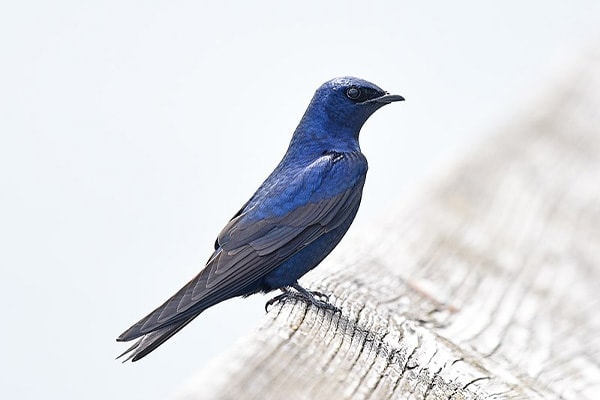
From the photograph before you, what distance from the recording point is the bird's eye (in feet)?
15.5

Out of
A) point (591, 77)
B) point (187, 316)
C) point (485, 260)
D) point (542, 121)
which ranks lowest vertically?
point (187, 316)

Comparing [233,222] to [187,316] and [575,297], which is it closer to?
[187,316]

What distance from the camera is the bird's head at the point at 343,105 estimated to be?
471cm

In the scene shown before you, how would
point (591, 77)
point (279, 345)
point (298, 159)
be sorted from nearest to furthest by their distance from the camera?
point (279, 345), point (298, 159), point (591, 77)

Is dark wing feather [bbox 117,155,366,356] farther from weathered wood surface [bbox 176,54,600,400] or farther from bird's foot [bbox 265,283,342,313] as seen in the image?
bird's foot [bbox 265,283,342,313]

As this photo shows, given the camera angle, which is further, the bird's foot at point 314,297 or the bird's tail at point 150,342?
the bird's tail at point 150,342

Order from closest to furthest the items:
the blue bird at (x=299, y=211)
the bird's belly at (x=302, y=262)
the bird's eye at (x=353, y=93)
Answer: the blue bird at (x=299, y=211) → the bird's belly at (x=302, y=262) → the bird's eye at (x=353, y=93)

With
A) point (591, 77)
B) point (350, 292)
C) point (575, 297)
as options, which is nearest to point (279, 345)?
point (350, 292)

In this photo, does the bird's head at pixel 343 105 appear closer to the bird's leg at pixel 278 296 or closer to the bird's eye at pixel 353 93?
the bird's eye at pixel 353 93

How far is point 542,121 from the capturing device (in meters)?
5.81

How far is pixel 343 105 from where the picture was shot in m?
4.74

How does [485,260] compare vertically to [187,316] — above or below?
above

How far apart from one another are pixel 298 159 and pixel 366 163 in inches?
11.0

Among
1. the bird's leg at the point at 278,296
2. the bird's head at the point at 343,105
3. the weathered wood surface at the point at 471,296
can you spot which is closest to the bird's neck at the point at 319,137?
the bird's head at the point at 343,105
